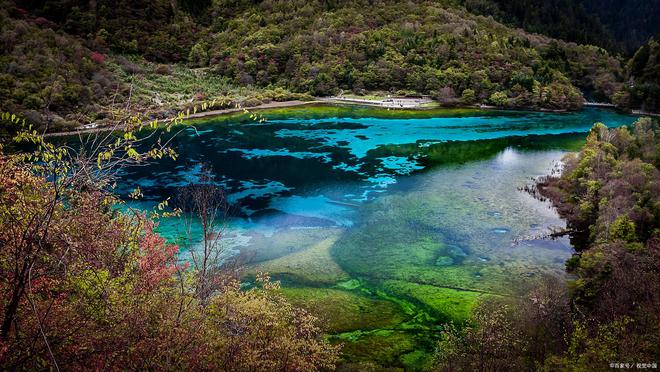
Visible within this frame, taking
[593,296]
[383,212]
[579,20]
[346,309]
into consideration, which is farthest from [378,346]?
[579,20]

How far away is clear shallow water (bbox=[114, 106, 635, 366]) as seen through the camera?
85.4 ft

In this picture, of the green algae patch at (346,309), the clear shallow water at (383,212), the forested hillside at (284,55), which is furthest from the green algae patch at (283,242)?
the forested hillside at (284,55)

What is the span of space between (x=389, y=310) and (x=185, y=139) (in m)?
46.5

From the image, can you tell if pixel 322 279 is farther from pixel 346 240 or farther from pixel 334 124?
pixel 334 124

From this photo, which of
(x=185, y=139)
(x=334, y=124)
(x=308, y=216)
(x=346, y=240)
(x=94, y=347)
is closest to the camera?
(x=94, y=347)

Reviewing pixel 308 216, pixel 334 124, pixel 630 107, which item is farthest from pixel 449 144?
pixel 630 107

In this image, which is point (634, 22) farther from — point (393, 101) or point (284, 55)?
point (284, 55)

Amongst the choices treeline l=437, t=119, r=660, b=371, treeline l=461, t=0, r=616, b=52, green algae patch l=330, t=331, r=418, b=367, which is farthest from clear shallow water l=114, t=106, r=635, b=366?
treeline l=461, t=0, r=616, b=52

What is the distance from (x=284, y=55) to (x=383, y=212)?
7193 centimetres

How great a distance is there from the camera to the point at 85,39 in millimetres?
101625

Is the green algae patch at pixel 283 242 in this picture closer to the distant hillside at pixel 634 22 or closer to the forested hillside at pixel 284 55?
the forested hillside at pixel 284 55

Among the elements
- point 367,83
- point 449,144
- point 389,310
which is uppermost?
point 367,83

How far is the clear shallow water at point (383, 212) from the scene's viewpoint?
26.0m

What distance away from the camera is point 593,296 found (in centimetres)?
2358
